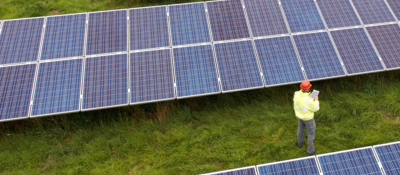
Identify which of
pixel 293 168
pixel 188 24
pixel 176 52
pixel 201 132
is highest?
pixel 188 24

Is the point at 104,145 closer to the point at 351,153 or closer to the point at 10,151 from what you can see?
the point at 10,151

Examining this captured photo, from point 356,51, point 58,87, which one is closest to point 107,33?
point 58,87

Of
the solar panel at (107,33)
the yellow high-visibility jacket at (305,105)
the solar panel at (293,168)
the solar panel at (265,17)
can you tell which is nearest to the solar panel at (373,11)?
the solar panel at (265,17)

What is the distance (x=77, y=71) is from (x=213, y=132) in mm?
4405

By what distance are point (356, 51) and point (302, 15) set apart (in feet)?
6.62

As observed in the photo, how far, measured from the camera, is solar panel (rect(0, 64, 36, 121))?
23.0 ft

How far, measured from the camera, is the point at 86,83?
7.40 metres

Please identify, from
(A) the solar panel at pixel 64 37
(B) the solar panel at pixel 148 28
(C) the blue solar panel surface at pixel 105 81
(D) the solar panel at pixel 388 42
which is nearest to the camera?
(C) the blue solar panel surface at pixel 105 81

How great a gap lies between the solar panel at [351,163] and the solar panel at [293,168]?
193mm

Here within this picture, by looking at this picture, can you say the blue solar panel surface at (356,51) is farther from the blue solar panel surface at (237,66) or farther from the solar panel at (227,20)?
the solar panel at (227,20)

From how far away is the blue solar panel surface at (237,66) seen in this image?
7350 mm

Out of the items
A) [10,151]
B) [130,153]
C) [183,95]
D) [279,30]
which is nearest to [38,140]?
[10,151]

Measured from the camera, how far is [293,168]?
18.8 ft

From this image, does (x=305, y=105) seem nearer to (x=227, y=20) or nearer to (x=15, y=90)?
(x=227, y=20)
